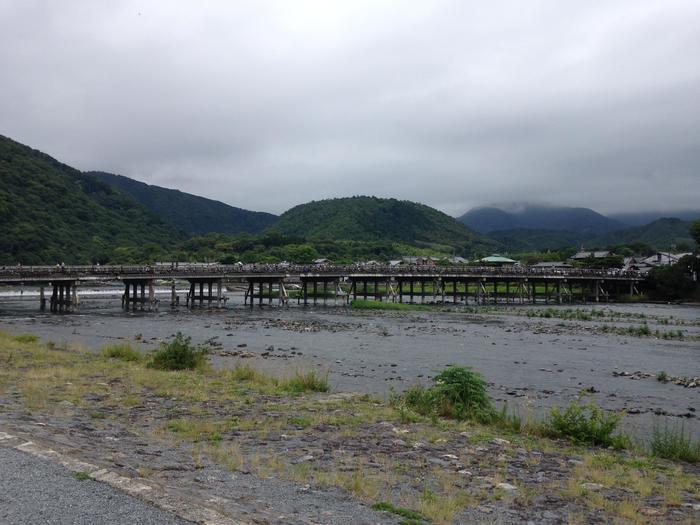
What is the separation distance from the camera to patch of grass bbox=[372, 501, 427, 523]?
268 inches

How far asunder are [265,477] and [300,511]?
1.58m

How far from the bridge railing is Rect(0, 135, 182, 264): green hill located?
5279 cm

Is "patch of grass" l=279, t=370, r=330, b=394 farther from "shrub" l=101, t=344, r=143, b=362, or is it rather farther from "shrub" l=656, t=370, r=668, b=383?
"shrub" l=656, t=370, r=668, b=383

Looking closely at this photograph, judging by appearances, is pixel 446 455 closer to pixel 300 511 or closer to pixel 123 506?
pixel 300 511

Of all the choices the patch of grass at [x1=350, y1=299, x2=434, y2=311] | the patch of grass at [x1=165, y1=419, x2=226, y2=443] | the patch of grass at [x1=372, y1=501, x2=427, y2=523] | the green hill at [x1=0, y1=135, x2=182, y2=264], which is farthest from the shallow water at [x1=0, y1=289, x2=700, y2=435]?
the green hill at [x1=0, y1=135, x2=182, y2=264]

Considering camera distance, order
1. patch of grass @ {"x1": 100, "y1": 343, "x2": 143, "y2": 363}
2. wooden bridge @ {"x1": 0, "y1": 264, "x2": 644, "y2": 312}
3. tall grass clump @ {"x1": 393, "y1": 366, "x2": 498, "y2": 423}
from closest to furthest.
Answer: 1. tall grass clump @ {"x1": 393, "y1": 366, "x2": 498, "y2": 423}
2. patch of grass @ {"x1": 100, "y1": 343, "x2": 143, "y2": 363}
3. wooden bridge @ {"x1": 0, "y1": 264, "x2": 644, "y2": 312}

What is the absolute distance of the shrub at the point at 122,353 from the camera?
21.8 metres

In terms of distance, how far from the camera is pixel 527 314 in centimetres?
5331

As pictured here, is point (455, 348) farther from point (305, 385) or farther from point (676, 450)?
point (676, 450)

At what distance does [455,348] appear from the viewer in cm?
2956

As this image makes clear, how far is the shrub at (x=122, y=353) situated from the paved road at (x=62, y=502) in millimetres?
15068

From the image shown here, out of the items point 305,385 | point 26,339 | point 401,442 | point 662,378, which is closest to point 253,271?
point 26,339

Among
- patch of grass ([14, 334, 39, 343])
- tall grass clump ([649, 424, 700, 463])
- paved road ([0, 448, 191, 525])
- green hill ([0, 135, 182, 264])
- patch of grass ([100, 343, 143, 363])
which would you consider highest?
green hill ([0, 135, 182, 264])

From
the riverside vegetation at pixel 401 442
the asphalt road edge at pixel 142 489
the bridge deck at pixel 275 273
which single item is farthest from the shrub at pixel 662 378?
the bridge deck at pixel 275 273
